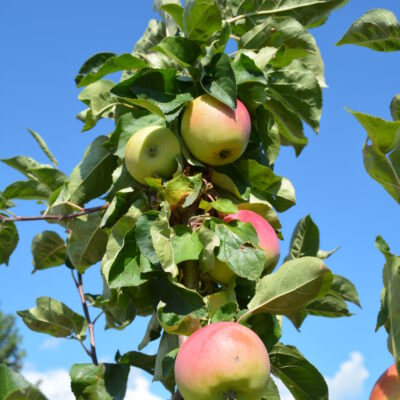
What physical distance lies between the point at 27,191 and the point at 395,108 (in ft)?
3.94

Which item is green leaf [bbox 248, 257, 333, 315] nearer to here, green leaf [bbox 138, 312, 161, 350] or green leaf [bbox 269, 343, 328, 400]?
green leaf [bbox 269, 343, 328, 400]

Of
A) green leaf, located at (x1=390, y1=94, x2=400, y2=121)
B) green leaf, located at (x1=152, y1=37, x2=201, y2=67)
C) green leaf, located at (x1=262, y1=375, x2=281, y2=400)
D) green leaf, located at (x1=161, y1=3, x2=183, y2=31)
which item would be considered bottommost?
green leaf, located at (x1=262, y1=375, x2=281, y2=400)

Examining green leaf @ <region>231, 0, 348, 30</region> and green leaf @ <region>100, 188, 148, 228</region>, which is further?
green leaf @ <region>231, 0, 348, 30</region>

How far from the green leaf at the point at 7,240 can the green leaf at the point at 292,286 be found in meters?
0.90

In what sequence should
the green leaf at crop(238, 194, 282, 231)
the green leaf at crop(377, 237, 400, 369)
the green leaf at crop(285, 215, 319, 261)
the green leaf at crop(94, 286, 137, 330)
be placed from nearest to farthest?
the green leaf at crop(377, 237, 400, 369) < the green leaf at crop(238, 194, 282, 231) < the green leaf at crop(285, 215, 319, 261) < the green leaf at crop(94, 286, 137, 330)

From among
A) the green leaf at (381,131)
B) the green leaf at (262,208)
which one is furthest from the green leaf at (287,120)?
the green leaf at (381,131)

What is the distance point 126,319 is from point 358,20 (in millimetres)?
1091

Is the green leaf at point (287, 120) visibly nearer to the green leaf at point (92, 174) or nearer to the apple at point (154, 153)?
the apple at point (154, 153)

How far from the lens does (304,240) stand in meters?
1.61

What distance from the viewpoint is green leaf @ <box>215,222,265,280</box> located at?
3.90 feet

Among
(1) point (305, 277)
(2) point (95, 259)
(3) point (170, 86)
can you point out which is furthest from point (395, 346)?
(2) point (95, 259)

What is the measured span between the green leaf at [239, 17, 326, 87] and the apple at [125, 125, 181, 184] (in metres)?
0.35

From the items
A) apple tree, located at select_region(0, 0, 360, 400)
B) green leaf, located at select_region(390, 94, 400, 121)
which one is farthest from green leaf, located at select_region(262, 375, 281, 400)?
green leaf, located at select_region(390, 94, 400, 121)

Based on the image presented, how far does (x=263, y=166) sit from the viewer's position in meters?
1.38
